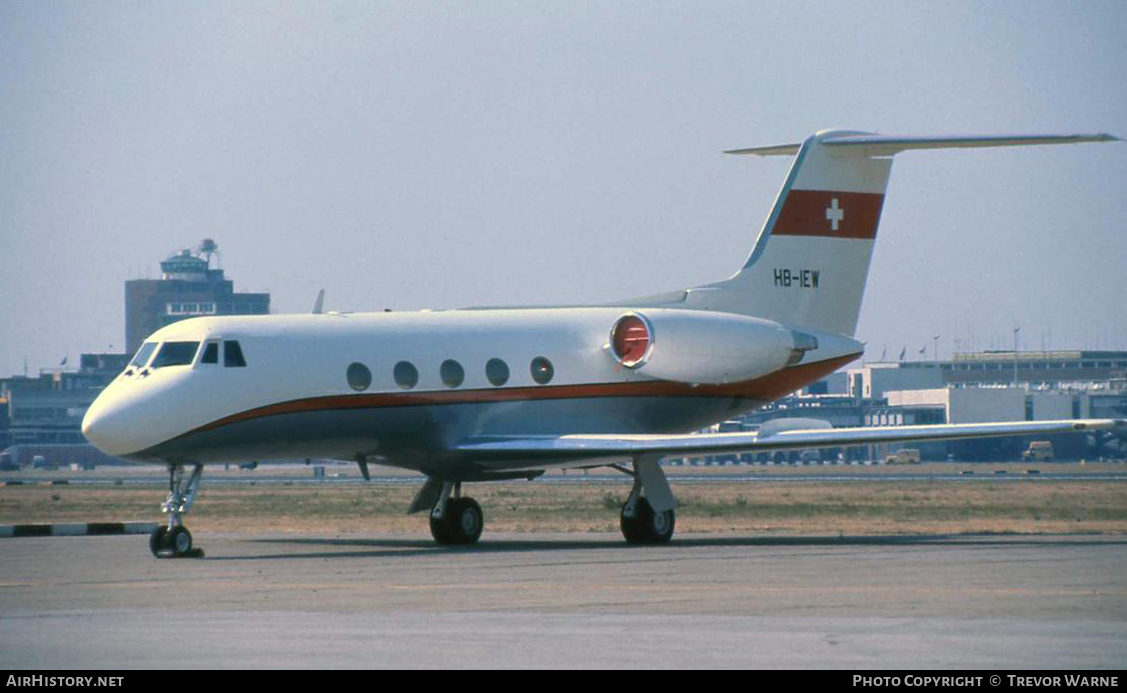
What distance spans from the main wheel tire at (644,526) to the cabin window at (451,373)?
3.32m

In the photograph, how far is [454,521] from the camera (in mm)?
30188

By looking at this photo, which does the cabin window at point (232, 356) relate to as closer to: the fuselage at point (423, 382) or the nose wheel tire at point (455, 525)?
the fuselage at point (423, 382)

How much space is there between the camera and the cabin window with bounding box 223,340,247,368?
1085 inches

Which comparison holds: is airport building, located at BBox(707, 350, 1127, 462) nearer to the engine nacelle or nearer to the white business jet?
the white business jet

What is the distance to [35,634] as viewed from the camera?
15.4 meters

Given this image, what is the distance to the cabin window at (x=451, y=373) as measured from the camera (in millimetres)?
29500

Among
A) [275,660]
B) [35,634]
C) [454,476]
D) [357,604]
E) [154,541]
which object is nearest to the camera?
[275,660]

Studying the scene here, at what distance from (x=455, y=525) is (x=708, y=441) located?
4.64m

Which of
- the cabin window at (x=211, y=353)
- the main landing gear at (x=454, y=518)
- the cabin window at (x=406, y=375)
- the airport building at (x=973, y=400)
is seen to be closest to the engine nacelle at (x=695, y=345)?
the main landing gear at (x=454, y=518)

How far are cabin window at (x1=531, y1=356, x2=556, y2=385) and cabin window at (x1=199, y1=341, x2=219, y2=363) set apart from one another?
18.2ft
